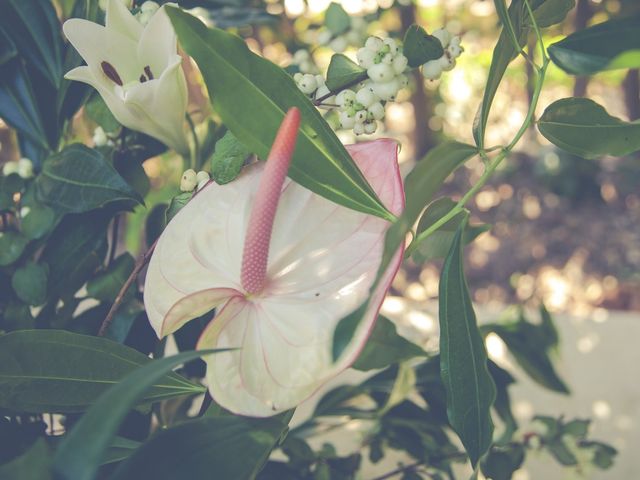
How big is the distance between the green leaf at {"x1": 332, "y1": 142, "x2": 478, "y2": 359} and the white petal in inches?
6.9

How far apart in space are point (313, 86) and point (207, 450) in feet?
0.62

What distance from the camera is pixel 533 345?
558mm

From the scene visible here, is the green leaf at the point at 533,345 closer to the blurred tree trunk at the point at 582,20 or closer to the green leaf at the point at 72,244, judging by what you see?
the green leaf at the point at 72,244

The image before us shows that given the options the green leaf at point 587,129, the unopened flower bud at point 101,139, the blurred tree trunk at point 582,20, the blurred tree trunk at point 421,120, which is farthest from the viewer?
the blurred tree trunk at point 421,120

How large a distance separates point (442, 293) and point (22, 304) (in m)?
0.24

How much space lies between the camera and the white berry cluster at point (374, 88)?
1.18 ft

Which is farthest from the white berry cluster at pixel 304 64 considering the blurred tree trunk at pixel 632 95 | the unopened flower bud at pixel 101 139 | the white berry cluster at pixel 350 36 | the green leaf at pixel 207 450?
the blurred tree trunk at pixel 632 95

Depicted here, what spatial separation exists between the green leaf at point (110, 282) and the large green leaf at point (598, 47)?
25 cm

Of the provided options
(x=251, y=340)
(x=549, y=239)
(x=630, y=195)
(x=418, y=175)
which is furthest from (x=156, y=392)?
(x=630, y=195)

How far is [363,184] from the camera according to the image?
1.05 ft

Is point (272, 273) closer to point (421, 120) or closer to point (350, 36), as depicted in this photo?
point (350, 36)

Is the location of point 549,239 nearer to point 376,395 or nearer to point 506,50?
point 376,395

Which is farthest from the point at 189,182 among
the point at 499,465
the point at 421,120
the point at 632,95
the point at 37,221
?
the point at 632,95

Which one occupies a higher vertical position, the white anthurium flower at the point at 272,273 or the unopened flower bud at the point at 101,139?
the unopened flower bud at the point at 101,139
